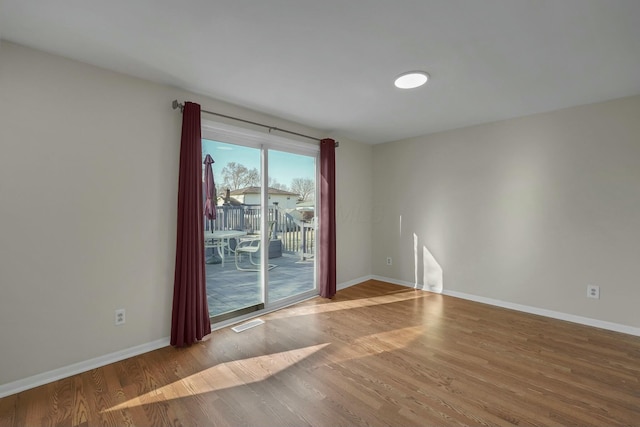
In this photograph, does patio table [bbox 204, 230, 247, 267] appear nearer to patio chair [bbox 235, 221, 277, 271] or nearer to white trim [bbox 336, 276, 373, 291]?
patio chair [bbox 235, 221, 277, 271]

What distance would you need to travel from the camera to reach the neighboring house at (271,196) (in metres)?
3.23

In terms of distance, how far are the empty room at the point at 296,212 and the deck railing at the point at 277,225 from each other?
3 cm

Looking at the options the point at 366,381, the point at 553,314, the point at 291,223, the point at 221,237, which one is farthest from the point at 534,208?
the point at 221,237

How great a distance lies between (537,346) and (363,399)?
6.12ft

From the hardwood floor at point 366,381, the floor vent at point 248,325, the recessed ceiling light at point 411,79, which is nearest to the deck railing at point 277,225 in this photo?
the floor vent at point 248,325

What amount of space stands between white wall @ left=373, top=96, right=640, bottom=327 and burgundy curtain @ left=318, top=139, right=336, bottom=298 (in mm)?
1271

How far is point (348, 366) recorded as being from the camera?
7.44 feet

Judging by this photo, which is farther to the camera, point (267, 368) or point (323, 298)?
point (323, 298)

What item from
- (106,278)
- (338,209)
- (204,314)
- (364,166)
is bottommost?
(204,314)

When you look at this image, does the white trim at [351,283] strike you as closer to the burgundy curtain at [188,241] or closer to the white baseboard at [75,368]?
the burgundy curtain at [188,241]

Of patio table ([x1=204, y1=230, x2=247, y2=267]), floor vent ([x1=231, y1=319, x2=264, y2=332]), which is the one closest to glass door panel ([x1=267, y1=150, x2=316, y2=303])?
floor vent ([x1=231, y1=319, x2=264, y2=332])

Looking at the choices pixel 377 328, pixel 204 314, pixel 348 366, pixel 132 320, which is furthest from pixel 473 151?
pixel 132 320

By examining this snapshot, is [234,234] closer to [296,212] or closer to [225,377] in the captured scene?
[296,212]

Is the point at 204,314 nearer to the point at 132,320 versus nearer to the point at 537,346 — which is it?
the point at 132,320
